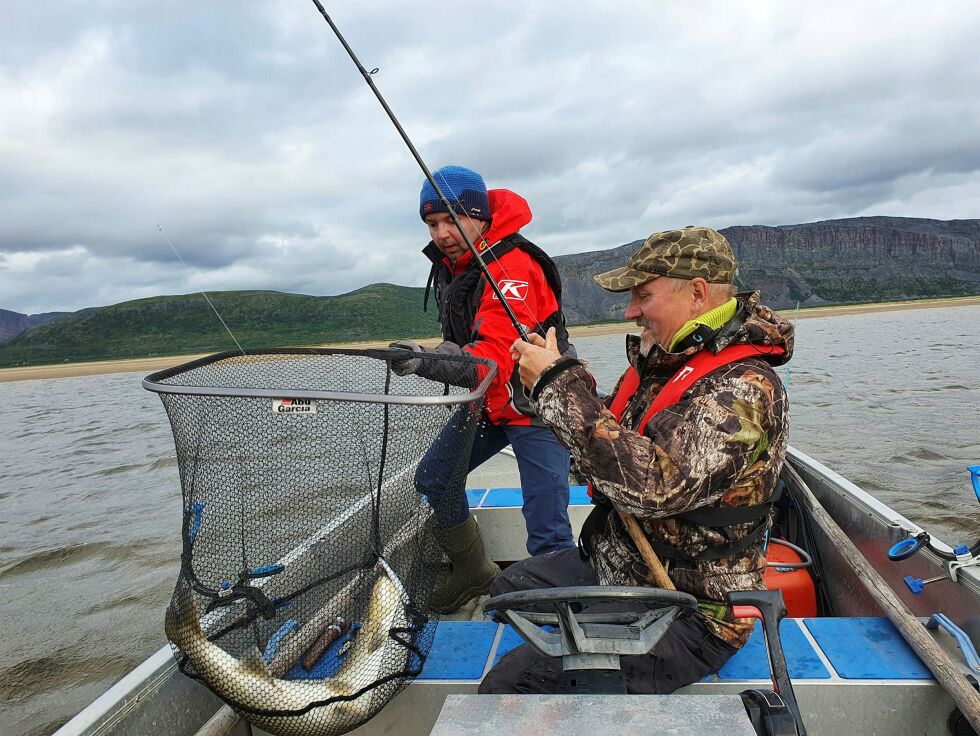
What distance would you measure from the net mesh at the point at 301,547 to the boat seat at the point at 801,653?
30 cm

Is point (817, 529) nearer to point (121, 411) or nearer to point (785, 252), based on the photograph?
point (121, 411)

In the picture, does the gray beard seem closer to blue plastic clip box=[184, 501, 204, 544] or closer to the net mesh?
the net mesh

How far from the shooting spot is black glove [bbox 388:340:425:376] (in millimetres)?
2747

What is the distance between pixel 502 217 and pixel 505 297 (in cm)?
62

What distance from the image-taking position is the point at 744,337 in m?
2.23

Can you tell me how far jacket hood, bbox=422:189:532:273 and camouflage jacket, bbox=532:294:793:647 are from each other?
1485 millimetres

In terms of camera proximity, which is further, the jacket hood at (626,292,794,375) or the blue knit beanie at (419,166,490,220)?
the blue knit beanie at (419,166,490,220)

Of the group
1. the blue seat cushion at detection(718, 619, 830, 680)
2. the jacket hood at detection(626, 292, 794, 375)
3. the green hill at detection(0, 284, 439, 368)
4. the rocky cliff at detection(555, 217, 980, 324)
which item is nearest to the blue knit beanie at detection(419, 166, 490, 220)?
the jacket hood at detection(626, 292, 794, 375)

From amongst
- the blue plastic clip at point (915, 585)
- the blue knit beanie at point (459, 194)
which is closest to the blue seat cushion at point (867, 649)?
the blue plastic clip at point (915, 585)

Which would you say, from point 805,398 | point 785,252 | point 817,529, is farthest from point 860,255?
point 817,529

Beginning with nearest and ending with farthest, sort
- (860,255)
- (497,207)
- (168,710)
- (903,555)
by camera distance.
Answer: (168,710) → (903,555) → (497,207) → (860,255)

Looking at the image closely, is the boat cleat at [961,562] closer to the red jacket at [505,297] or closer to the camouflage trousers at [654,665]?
the camouflage trousers at [654,665]

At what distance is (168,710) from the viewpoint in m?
2.52

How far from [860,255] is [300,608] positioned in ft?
703
